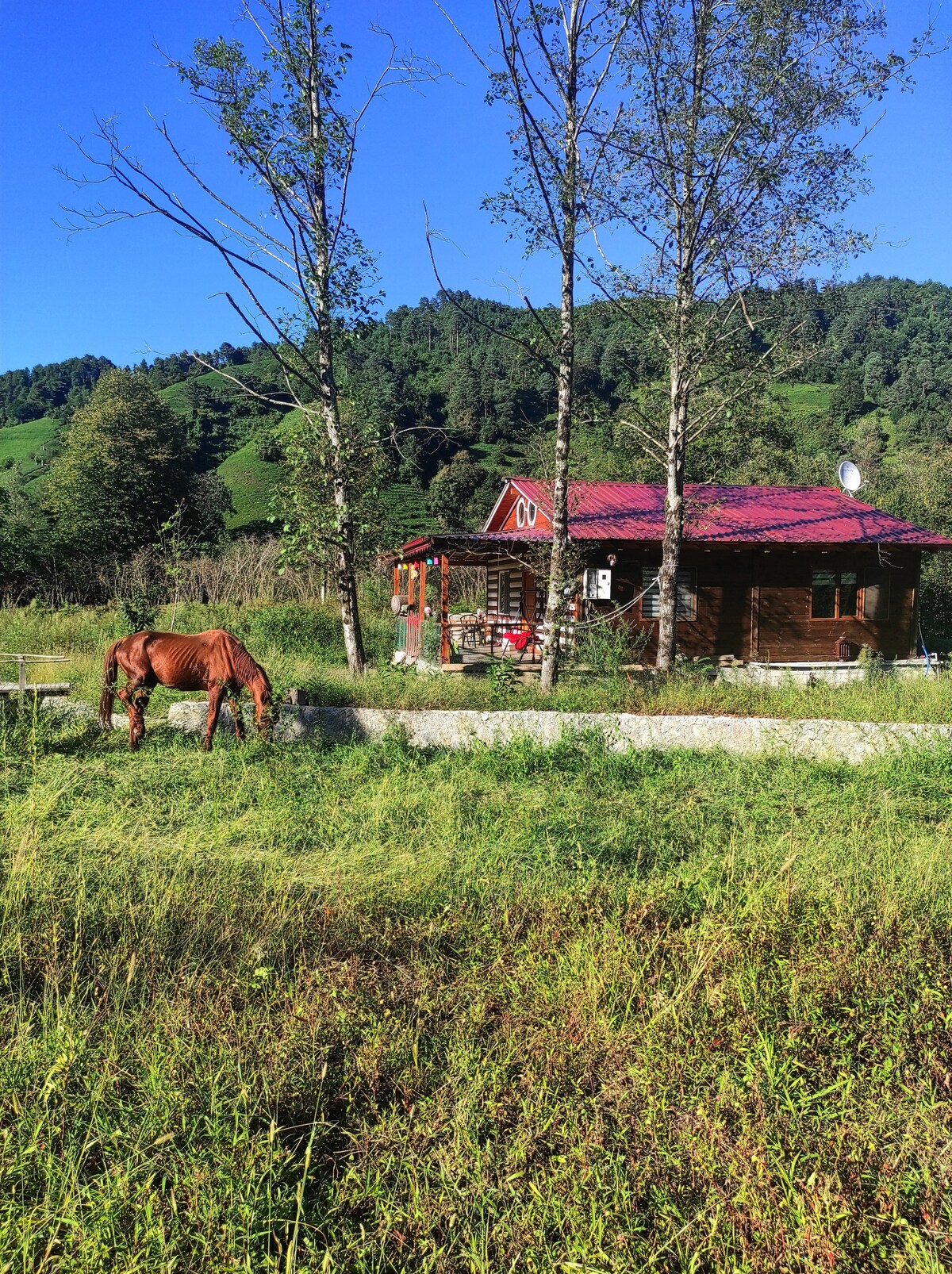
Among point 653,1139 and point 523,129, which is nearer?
point 653,1139

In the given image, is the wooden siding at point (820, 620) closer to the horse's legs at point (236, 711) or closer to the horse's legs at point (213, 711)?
the horse's legs at point (236, 711)

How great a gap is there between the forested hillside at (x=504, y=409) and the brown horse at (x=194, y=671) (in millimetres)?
4115

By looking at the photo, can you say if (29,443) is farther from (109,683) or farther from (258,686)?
(258,686)

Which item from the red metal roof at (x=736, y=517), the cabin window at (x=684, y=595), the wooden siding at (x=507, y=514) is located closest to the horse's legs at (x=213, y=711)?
the red metal roof at (x=736, y=517)

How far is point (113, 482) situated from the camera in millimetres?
35000

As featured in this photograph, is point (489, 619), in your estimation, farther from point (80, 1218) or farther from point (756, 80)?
point (80, 1218)

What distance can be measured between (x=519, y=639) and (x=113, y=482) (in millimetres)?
26156

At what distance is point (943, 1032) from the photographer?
367 centimetres

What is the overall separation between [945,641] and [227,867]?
2410cm

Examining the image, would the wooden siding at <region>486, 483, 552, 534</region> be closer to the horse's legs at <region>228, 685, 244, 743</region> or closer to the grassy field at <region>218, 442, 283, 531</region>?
the horse's legs at <region>228, 685, 244, 743</region>

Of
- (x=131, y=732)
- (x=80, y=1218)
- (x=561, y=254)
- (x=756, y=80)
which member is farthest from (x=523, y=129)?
(x=80, y=1218)

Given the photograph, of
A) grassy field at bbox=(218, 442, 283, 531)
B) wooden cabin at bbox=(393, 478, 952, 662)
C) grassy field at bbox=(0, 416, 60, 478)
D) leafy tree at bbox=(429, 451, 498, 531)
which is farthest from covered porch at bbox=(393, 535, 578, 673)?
grassy field at bbox=(0, 416, 60, 478)

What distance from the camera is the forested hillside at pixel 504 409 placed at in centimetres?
1348

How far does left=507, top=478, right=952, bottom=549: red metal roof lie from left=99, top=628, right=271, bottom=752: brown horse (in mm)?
8581
